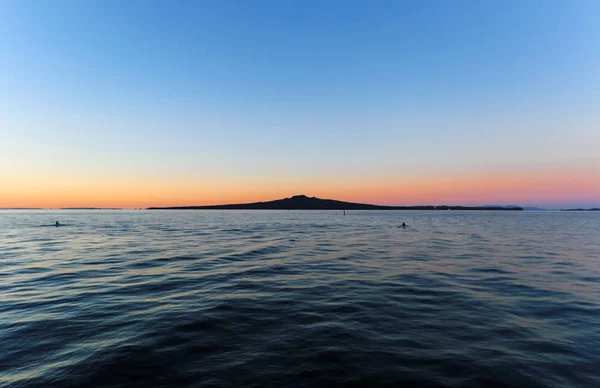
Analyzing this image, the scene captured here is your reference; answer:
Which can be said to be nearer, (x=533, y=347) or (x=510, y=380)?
(x=510, y=380)

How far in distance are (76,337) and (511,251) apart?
38.1 meters

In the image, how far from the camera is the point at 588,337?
10547 mm

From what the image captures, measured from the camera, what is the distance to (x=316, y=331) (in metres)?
10.9

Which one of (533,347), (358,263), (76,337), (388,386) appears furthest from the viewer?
(358,263)

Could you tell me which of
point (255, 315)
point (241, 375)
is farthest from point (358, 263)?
point (241, 375)

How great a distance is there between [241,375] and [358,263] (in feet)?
60.3

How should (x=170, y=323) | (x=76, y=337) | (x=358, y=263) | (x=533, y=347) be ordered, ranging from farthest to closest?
(x=358, y=263)
(x=170, y=323)
(x=76, y=337)
(x=533, y=347)

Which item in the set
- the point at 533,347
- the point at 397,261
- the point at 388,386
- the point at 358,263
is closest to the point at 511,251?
the point at 397,261

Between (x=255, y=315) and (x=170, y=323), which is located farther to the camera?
(x=255, y=315)

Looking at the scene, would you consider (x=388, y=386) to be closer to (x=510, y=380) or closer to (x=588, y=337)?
(x=510, y=380)

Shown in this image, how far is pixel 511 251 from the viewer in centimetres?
3256

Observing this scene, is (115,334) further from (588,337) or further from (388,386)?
(588,337)

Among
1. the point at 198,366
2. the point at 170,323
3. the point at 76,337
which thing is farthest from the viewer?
the point at 170,323

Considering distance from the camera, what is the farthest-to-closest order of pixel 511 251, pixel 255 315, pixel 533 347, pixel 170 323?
1. pixel 511 251
2. pixel 255 315
3. pixel 170 323
4. pixel 533 347
